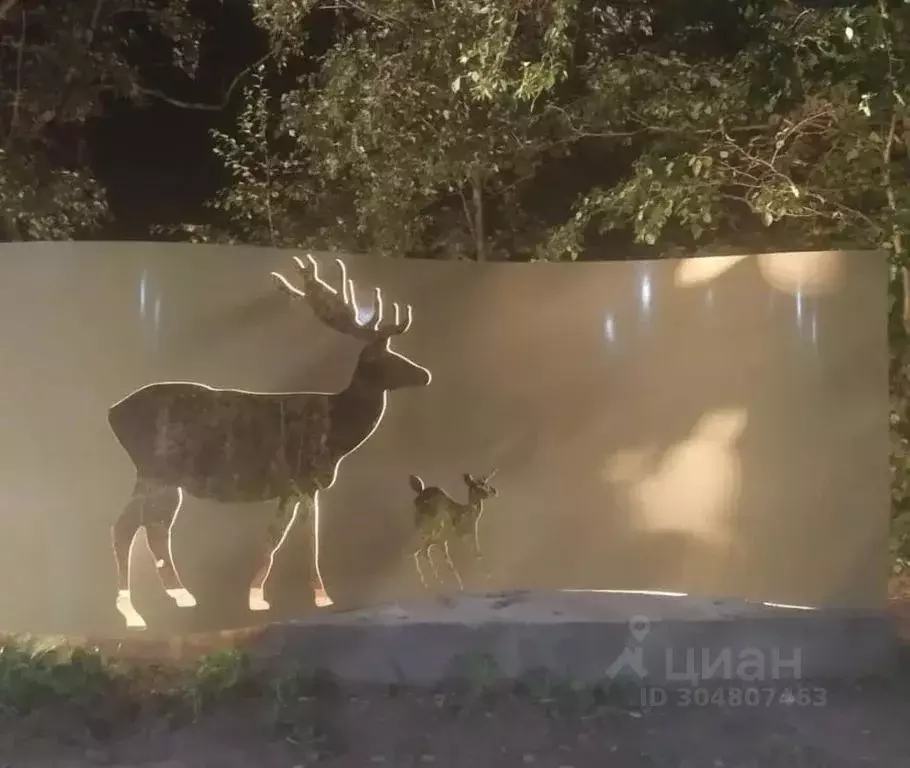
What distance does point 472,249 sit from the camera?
8.55 m

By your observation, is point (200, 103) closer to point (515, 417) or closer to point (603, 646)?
point (515, 417)

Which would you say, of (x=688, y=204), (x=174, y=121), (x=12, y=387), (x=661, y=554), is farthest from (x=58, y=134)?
(x=661, y=554)

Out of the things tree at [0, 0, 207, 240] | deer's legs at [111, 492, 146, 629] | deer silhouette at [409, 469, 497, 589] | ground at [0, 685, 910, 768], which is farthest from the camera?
tree at [0, 0, 207, 240]

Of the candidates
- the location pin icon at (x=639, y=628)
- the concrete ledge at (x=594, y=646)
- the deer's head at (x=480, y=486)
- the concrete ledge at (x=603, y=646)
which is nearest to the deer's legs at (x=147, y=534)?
the concrete ledge at (x=594, y=646)

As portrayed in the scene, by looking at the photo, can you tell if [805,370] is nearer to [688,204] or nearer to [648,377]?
[648,377]

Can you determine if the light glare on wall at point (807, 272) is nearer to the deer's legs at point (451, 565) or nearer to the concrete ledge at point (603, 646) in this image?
the concrete ledge at point (603, 646)

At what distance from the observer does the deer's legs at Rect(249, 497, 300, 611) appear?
5227 millimetres

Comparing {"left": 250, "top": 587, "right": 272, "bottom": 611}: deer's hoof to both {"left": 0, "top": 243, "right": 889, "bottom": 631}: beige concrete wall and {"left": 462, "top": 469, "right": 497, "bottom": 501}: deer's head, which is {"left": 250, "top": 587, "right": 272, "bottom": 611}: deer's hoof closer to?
{"left": 0, "top": 243, "right": 889, "bottom": 631}: beige concrete wall

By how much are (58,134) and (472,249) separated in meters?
3.71

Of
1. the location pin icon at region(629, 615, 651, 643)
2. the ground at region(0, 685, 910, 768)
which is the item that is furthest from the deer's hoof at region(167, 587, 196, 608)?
the location pin icon at region(629, 615, 651, 643)

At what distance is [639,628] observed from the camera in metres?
5.37

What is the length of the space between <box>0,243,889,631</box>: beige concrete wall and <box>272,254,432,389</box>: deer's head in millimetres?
63

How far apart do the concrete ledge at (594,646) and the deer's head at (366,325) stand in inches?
49.5

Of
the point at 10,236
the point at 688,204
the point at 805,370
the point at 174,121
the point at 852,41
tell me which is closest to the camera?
the point at 805,370
